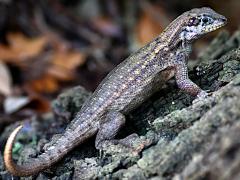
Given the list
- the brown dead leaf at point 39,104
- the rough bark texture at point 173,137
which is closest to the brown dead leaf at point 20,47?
the brown dead leaf at point 39,104

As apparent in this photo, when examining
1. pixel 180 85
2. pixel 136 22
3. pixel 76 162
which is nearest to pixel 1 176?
pixel 76 162

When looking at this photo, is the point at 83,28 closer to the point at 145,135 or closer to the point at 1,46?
the point at 1,46

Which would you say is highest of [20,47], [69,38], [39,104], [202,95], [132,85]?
[69,38]

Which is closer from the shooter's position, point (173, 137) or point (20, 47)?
point (173, 137)

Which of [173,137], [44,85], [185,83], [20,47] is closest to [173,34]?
[185,83]

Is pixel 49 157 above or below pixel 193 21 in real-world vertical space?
below

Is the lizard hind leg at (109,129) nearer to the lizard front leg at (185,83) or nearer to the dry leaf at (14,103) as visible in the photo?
the lizard front leg at (185,83)

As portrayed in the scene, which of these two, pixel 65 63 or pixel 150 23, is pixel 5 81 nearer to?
pixel 65 63
